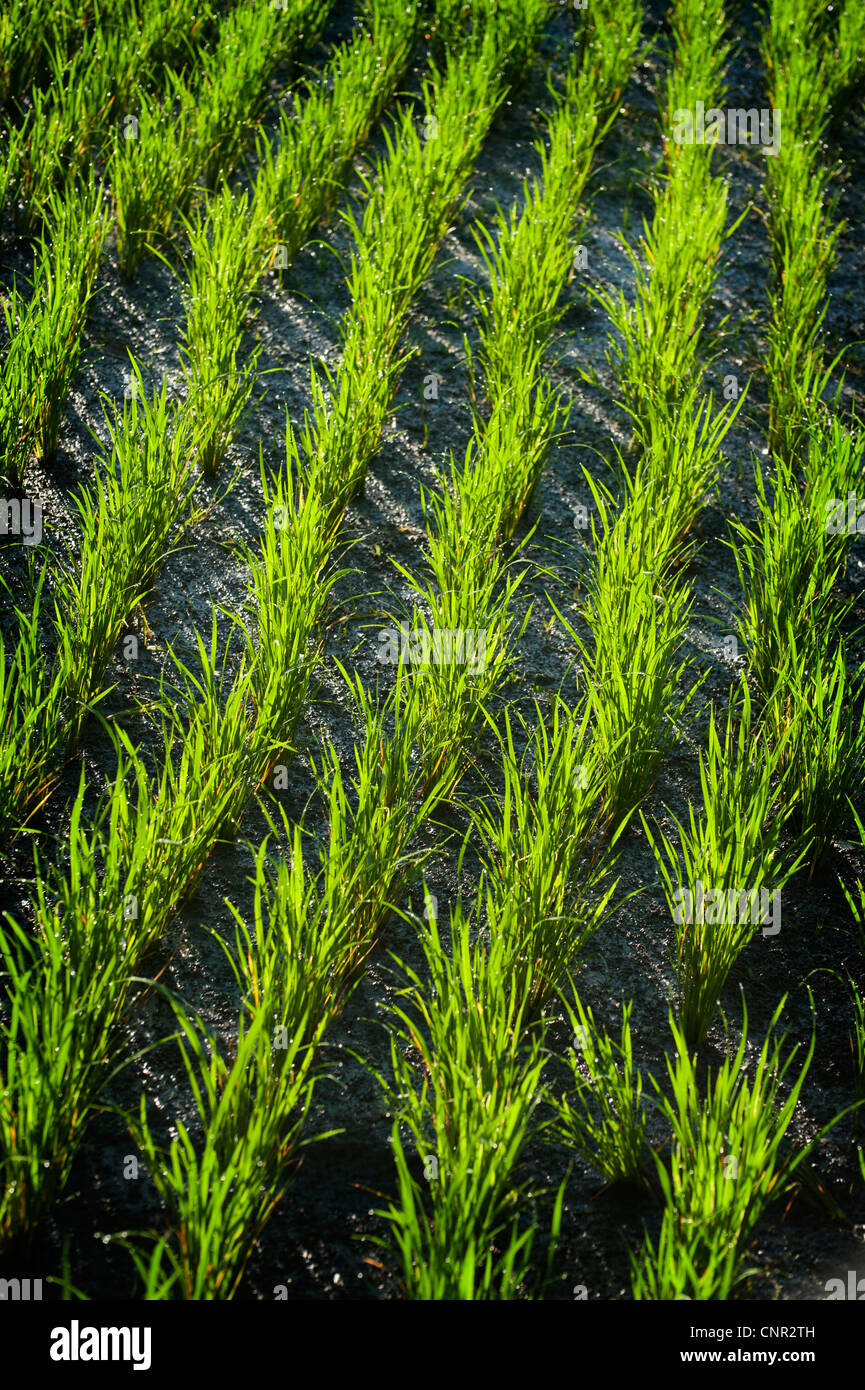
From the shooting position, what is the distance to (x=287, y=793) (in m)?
1.89

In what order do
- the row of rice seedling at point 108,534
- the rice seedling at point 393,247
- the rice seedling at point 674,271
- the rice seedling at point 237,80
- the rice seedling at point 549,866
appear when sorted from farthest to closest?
the rice seedling at point 237,80 → the rice seedling at point 674,271 → the rice seedling at point 393,247 → the row of rice seedling at point 108,534 → the rice seedling at point 549,866

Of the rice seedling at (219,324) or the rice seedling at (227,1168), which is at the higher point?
the rice seedling at (219,324)

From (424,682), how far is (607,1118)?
2.68ft

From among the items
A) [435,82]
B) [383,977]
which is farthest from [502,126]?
[383,977]

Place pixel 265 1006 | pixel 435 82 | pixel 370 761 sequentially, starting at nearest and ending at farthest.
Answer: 1. pixel 265 1006
2. pixel 370 761
3. pixel 435 82

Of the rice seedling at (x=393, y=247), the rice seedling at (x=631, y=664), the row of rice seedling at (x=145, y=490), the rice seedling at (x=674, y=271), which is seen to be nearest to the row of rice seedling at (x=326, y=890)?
the rice seedling at (x=393, y=247)

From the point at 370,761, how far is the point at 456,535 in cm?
61

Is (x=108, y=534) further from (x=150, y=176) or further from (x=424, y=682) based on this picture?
(x=150, y=176)

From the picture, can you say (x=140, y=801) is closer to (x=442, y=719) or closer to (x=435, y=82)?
(x=442, y=719)

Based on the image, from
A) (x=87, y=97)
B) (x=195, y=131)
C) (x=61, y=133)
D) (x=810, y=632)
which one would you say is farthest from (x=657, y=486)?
(x=87, y=97)

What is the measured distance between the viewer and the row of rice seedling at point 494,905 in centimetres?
129

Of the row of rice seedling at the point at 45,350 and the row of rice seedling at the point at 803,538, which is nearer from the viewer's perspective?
the row of rice seedling at the point at 803,538
